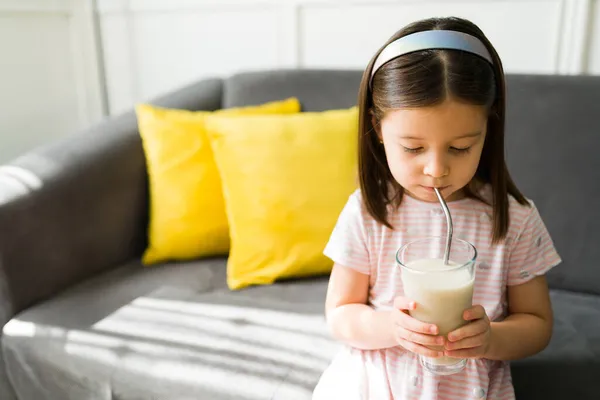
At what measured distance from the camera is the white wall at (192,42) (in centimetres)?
179

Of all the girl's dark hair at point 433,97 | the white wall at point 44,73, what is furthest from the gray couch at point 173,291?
the white wall at point 44,73

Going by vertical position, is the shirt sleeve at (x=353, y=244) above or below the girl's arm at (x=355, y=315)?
above

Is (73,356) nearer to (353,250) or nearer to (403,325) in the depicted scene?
(353,250)

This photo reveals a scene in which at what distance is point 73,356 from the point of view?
130 centimetres

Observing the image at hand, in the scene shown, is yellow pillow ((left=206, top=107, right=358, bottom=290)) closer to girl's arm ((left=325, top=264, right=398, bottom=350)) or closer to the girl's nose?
girl's arm ((left=325, top=264, right=398, bottom=350))

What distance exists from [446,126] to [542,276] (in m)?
0.36

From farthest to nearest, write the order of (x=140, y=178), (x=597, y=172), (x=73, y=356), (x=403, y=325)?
(x=140, y=178), (x=597, y=172), (x=73, y=356), (x=403, y=325)

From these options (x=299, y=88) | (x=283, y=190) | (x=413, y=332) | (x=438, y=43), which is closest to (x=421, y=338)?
(x=413, y=332)

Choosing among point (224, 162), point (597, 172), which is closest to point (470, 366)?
point (597, 172)

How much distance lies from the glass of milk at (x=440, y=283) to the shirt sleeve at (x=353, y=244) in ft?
0.63

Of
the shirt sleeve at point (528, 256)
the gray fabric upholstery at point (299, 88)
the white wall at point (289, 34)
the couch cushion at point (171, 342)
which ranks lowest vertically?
the couch cushion at point (171, 342)

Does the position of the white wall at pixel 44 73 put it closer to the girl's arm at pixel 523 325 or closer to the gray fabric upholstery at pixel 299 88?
the gray fabric upholstery at pixel 299 88

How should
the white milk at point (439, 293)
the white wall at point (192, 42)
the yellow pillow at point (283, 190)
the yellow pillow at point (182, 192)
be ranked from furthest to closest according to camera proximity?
the white wall at point (192, 42) < the yellow pillow at point (182, 192) < the yellow pillow at point (283, 190) < the white milk at point (439, 293)

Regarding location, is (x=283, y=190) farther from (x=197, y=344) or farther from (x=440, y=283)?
(x=440, y=283)
